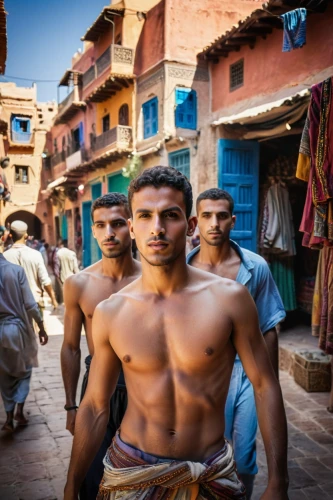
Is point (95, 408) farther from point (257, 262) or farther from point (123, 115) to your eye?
point (123, 115)

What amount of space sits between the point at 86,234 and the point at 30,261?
1539cm

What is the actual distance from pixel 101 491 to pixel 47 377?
497 cm

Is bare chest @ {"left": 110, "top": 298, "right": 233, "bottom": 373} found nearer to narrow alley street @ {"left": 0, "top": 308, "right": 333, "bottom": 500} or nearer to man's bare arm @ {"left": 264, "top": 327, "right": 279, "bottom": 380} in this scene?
man's bare arm @ {"left": 264, "top": 327, "right": 279, "bottom": 380}

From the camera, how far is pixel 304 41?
20.9 ft

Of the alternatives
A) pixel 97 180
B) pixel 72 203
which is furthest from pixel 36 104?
pixel 97 180

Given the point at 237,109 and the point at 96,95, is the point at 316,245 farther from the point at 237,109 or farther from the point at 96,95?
the point at 96,95

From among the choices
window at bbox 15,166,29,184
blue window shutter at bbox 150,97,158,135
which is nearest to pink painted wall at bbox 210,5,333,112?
blue window shutter at bbox 150,97,158,135

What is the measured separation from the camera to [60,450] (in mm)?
4156

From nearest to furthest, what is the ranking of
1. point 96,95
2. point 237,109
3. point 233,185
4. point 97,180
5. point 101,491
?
point 101,491, point 233,185, point 237,109, point 96,95, point 97,180

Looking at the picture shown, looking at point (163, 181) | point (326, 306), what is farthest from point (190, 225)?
point (326, 306)

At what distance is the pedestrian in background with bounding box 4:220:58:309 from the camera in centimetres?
589

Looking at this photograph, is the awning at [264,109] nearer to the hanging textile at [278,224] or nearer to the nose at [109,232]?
the hanging textile at [278,224]

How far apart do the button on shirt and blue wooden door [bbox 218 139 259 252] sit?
400 cm

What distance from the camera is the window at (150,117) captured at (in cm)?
1317
